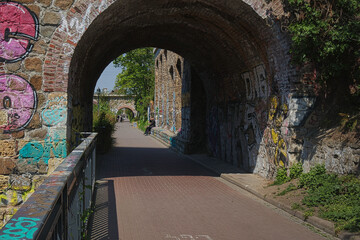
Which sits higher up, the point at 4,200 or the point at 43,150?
the point at 43,150

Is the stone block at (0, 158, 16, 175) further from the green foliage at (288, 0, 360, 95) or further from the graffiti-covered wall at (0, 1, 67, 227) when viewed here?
the green foliage at (288, 0, 360, 95)

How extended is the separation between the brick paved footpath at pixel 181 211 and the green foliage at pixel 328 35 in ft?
10.9

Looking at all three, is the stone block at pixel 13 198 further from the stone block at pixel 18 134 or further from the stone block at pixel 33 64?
the stone block at pixel 33 64

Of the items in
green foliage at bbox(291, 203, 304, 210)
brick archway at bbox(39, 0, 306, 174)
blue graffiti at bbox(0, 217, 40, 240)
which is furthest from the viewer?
brick archway at bbox(39, 0, 306, 174)

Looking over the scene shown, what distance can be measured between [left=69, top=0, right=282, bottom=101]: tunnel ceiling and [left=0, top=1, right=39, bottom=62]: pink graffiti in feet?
3.04

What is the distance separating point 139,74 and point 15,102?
3795 centimetres

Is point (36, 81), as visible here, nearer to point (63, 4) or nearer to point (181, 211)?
point (63, 4)

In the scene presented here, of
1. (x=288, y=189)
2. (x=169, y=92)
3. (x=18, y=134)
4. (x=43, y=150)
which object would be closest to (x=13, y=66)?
(x=18, y=134)

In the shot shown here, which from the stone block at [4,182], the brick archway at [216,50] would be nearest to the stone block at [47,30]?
the brick archway at [216,50]

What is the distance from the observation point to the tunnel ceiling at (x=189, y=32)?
870 cm

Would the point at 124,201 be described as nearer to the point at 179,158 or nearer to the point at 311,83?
the point at 311,83

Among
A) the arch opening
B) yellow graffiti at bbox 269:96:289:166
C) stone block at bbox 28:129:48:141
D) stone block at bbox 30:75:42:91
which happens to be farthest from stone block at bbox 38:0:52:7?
yellow graffiti at bbox 269:96:289:166

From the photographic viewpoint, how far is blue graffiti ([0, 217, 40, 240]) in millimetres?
1389

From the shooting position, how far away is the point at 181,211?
23.2ft
